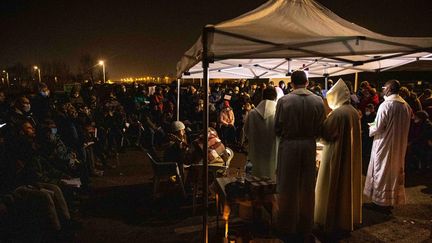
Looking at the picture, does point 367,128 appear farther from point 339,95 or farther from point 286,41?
point 286,41

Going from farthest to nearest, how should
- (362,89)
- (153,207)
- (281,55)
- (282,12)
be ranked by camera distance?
(362,89) → (153,207) → (282,12) → (281,55)

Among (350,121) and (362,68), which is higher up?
(362,68)

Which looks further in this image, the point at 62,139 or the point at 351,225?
the point at 62,139

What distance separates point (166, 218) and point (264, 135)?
2.26m

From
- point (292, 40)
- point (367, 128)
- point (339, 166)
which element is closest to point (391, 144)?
point (339, 166)

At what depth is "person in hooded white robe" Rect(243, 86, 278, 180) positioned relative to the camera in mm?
5422

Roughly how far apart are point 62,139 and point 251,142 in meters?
4.76

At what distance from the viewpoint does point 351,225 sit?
4.88 m

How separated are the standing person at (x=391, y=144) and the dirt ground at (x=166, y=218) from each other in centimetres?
42

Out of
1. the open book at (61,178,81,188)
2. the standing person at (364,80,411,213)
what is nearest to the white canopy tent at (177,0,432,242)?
the standing person at (364,80,411,213)

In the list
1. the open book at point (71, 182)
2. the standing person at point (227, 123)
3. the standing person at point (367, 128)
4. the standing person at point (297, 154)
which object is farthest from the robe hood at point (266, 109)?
Result: the standing person at point (227, 123)

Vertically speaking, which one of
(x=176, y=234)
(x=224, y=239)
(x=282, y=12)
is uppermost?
(x=282, y=12)

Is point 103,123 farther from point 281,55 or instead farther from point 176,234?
point 281,55

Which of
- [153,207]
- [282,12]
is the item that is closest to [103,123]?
[153,207]
